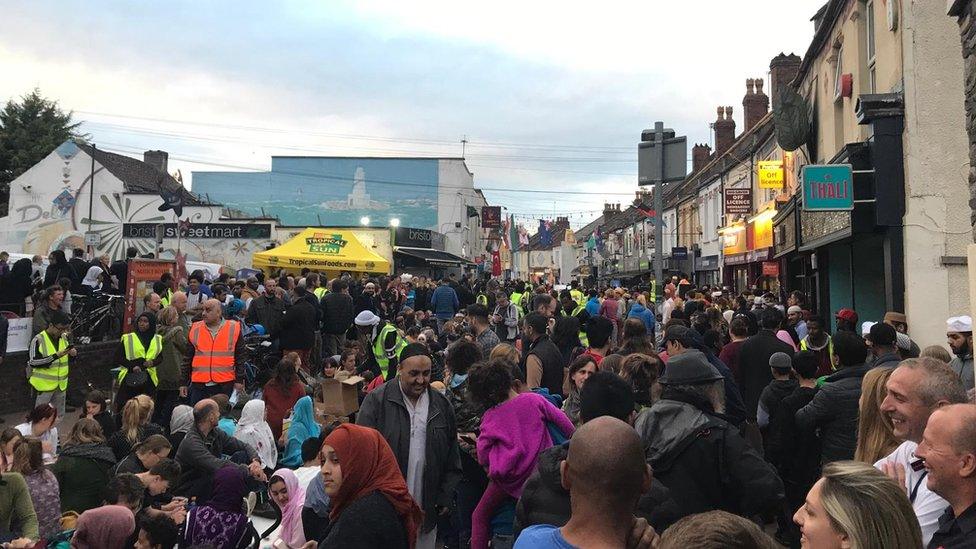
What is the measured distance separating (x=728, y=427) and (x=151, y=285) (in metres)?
13.5

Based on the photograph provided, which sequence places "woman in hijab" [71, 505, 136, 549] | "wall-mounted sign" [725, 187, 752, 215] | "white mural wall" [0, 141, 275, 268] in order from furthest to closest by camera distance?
"white mural wall" [0, 141, 275, 268] < "wall-mounted sign" [725, 187, 752, 215] < "woman in hijab" [71, 505, 136, 549]

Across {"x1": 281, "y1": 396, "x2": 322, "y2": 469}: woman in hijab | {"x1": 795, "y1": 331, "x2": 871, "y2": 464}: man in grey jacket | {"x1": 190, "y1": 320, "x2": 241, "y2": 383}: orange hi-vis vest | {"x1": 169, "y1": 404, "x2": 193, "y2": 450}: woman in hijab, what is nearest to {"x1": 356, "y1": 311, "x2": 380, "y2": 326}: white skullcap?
{"x1": 190, "y1": 320, "x2": 241, "y2": 383}: orange hi-vis vest

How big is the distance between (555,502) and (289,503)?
260 centimetres

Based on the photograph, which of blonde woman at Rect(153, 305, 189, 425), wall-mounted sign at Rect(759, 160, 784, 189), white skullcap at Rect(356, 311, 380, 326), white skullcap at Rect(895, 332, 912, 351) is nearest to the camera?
white skullcap at Rect(895, 332, 912, 351)

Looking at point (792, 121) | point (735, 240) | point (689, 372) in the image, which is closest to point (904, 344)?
point (689, 372)

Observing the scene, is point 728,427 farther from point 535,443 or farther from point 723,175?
point 723,175

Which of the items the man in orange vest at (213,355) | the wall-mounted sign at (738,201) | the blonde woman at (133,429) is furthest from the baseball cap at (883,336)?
the wall-mounted sign at (738,201)

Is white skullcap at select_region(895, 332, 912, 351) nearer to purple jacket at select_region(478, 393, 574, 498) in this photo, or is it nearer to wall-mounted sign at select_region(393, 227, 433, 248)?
purple jacket at select_region(478, 393, 574, 498)

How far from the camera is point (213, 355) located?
8.65m

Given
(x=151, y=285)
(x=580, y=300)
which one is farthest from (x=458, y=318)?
(x=151, y=285)

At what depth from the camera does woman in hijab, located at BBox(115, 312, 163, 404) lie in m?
8.91

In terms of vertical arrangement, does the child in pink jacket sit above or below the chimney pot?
below

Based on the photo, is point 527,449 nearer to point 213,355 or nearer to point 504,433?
point 504,433

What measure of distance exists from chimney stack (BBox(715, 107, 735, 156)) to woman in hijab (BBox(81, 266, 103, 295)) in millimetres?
29813
